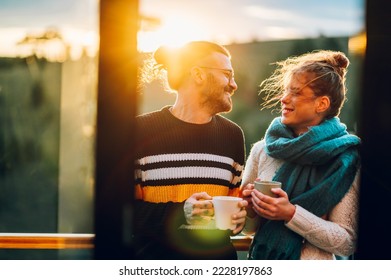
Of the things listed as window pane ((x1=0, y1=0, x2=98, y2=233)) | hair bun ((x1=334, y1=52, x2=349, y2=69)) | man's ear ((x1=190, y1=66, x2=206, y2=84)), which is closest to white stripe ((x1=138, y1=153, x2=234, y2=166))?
man's ear ((x1=190, y1=66, x2=206, y2=84))

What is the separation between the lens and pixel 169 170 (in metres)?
1.25

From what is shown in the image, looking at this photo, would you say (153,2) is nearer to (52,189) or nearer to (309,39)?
(309,39)

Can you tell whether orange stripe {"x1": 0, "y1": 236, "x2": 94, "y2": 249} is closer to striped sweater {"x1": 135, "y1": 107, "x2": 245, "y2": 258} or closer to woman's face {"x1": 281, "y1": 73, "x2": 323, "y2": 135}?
striped sweater {"x1": 135, "y1": 107, "x2": 245, "y2": 258}

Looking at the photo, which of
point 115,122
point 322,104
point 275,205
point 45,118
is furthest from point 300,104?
point 45,118

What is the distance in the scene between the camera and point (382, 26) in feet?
3.91

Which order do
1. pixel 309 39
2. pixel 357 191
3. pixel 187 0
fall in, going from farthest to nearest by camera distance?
pixel 309 39, pixel 187 0, pixel 357 191

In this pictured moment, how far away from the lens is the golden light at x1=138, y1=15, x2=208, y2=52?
1281 millimetres

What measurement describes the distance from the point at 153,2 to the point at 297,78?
482 mm

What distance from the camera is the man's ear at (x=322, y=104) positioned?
4.17 feet

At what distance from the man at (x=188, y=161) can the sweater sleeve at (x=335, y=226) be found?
0.16 m

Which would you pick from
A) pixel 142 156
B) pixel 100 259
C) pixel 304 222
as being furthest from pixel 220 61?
pixel 100 259

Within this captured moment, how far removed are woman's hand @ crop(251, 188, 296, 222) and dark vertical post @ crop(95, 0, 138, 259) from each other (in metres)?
0.35

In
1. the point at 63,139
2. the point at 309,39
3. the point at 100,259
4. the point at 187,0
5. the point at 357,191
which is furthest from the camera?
the point at 63,139

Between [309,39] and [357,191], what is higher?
[309,39]
